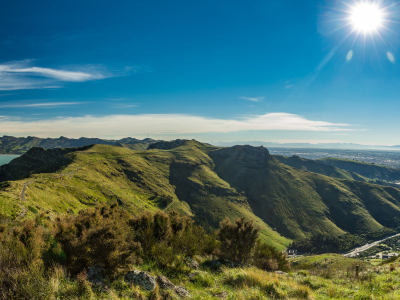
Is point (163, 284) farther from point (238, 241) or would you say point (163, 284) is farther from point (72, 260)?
point (238, 241)

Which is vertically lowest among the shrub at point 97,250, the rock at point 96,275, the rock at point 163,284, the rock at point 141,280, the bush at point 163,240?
the bush at point 163,240

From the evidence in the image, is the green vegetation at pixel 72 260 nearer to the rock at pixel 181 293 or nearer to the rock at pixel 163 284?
the rock at pixel 163 284

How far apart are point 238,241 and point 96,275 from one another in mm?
18341

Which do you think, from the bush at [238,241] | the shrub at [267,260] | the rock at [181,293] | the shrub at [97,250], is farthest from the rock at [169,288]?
the shrub at [267,260]

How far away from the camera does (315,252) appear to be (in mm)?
190625

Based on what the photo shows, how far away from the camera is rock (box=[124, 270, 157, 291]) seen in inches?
388

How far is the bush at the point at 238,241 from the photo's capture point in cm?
2411

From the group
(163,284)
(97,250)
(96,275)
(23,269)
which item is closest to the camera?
(23,269)

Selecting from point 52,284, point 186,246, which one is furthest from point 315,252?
point 52,284

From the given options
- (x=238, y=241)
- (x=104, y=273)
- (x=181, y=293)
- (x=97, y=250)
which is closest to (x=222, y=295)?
(x=181, y=293)

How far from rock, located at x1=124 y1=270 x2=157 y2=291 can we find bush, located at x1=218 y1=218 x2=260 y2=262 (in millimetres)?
15797

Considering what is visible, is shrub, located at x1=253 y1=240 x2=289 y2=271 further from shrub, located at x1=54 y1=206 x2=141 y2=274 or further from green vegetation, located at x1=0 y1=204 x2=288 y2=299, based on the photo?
shrub, located at x1=54 y1=206 x2=141 y2=274

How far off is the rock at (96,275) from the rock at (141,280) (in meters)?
1.19

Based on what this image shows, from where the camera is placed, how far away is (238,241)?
24281 millimetres
